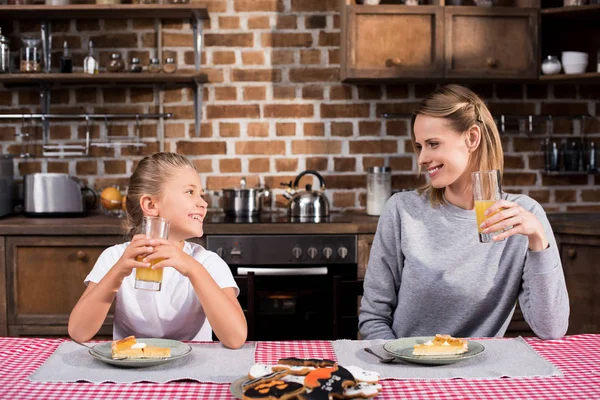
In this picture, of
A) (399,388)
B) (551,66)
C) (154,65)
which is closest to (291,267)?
(154,65)

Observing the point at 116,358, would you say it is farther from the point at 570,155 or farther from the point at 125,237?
the point at 570,155

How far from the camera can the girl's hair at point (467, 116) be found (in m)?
1.90

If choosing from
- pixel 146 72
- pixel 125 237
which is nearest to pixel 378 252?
pixel 125 237

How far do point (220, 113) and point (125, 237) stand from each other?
0.89 m

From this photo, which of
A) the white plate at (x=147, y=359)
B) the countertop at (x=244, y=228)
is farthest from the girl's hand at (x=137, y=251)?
the countertop at (x=244, y=228)

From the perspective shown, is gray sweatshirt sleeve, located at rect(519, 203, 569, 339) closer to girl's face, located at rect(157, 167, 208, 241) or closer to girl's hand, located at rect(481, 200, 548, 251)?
girl's hand, located at rect(481, 200, 548, 251)

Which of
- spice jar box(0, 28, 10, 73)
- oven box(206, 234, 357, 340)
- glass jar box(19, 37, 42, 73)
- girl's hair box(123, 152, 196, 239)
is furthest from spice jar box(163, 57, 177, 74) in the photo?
girl's hair box(123, 152, 196, 239)

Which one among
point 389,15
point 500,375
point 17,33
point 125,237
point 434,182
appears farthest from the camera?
point 17,33

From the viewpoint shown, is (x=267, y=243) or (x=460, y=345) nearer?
(x=460, y=345)

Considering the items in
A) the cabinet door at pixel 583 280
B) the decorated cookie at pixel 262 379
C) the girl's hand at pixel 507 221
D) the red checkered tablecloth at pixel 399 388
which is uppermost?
the girl's hand at pixel 507 221

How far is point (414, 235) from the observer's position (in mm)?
1956

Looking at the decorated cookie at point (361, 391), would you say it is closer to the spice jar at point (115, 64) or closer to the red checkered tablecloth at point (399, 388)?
the red checkered tablecloth at point (399, 388)

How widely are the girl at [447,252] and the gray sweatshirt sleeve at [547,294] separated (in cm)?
9

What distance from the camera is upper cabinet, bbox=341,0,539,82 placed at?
3346mm
